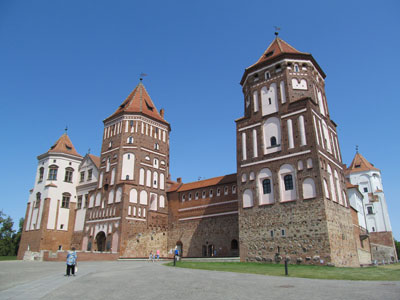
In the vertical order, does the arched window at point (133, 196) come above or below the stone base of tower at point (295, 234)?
above

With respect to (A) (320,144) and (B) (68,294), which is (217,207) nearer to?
(A) (320,144)

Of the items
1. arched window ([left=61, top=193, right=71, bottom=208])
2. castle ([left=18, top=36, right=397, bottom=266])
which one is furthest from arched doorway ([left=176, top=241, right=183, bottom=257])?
arched window ([left=61, top=193, right=71, bottom=208])

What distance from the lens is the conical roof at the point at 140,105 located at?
40.5 m

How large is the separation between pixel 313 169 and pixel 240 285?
623 inches

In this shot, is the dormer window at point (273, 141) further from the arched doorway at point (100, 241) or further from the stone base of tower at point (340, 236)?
the arched doorway at point (100, 241)

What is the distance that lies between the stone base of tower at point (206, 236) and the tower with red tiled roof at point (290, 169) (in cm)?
587

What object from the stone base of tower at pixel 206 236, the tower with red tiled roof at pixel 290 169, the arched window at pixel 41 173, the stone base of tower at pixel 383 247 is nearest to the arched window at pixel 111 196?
the stone base of tower at pixel 206 236

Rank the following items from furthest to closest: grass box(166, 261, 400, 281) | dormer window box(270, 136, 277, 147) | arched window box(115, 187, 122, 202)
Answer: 1. arched window box(115, 187, 122, 202)
2. dormer window box(270, 136, 277, 147)
3. grass box(166, 261, 400, 281)

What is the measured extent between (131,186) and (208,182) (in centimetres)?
924

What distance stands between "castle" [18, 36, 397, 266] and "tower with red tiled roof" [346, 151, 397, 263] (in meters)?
0.35

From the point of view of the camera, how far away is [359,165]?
5791 centimetres

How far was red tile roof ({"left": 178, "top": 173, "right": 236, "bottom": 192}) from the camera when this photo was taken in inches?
1403

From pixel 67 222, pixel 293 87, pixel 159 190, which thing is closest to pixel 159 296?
pixel 293 87

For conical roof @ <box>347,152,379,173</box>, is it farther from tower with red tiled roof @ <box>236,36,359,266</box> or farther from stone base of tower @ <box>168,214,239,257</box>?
stone base of tower @ <box>168,214,239,257</box>
